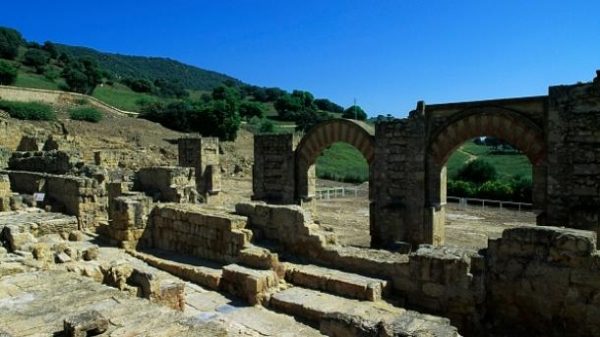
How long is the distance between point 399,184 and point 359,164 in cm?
2686

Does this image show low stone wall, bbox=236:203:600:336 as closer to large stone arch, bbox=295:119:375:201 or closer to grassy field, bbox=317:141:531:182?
large stone arch, bbox=295:119:375:201

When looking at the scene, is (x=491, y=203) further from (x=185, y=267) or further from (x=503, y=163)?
(x=503, y=163)


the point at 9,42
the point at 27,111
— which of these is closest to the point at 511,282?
the point at 27,111

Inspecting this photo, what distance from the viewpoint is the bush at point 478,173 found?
24.4m

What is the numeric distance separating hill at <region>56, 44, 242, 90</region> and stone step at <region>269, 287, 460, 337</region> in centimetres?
11334

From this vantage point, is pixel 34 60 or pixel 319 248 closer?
pixel 319 248

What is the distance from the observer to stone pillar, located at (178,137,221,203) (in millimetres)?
17578

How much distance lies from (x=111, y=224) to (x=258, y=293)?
17.6 feet

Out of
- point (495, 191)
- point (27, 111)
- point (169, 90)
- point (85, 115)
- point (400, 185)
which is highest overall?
point (169, 90)

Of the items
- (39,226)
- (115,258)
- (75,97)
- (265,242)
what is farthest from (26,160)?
(75,97)

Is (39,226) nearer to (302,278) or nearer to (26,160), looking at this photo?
(302,278)

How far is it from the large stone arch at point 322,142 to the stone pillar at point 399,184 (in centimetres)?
51

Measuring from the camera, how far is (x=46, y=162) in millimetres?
16172

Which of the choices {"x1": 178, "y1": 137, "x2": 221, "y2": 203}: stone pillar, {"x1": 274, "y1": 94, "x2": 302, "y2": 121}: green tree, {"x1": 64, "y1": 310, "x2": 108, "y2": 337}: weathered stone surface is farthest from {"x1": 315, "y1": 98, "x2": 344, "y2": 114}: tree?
{"x1": 64, "y1": 310, "x2": 108, "y2": 337}: weathered stone surface
